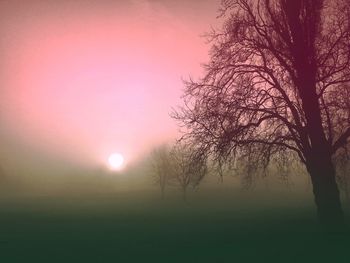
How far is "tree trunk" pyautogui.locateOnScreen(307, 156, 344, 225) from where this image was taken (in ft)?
51.5

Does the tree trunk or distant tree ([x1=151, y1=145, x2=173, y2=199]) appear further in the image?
distant tree ([x1=151, y1=145, x2=173, y2=199])

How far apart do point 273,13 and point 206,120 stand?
5756 mm

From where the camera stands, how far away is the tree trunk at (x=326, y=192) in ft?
51.5

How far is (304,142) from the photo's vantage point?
1642 centimetres

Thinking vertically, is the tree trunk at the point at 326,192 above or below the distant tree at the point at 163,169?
below

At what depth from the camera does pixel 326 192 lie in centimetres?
1578

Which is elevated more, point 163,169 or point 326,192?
point 163,169

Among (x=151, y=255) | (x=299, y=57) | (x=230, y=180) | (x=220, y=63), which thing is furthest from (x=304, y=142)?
(x=230, y=180)

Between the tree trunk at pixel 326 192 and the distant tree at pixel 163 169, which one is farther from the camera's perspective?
the distant tree at pixel 163 169

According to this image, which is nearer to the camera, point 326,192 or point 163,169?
point 326,192

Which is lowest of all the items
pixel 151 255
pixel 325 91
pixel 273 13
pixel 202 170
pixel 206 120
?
pixel 151 255

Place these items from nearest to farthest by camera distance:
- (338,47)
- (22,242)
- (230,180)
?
(338,47) < (22,242) < (230,180)

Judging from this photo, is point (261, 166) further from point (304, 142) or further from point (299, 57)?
point (299, 57)

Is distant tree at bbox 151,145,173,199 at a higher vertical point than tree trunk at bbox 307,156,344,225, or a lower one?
higher
